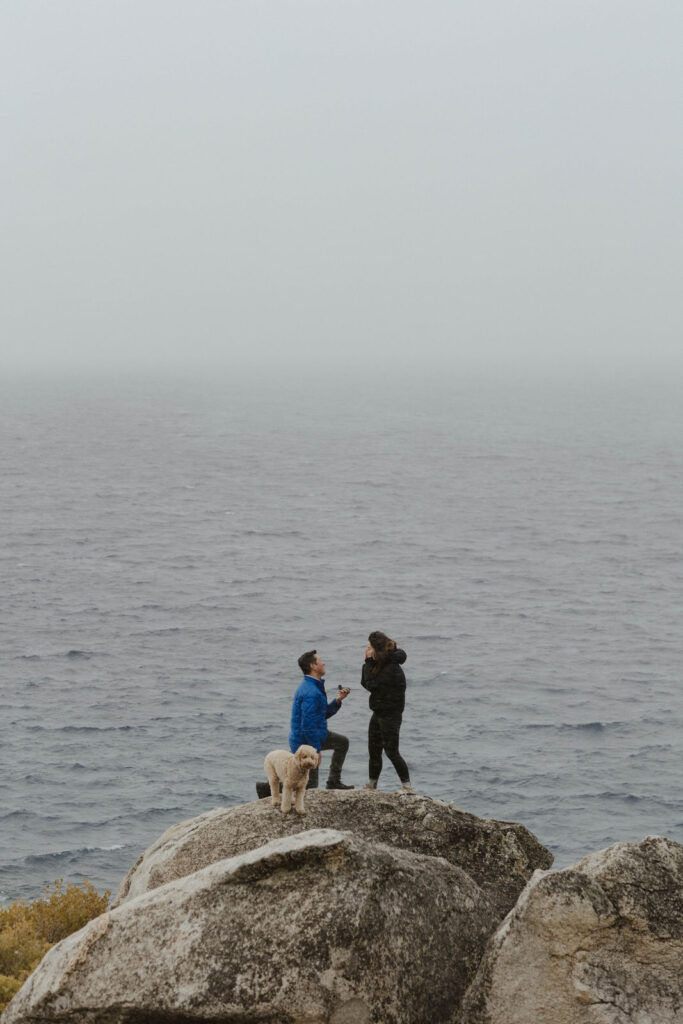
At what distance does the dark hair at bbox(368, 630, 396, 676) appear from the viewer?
15438 mm

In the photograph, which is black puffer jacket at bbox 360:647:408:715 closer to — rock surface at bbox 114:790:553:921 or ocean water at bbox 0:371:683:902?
rock surface at bbox 114:790:553:921

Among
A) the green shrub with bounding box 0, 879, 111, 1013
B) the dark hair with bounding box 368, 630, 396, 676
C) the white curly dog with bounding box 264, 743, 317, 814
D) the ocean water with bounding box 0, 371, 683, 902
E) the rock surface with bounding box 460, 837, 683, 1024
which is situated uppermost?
the dark hair with bounding box 368, 630, 396, 676

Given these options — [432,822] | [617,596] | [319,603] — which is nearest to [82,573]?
[319,603]

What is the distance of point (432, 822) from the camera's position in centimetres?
1457

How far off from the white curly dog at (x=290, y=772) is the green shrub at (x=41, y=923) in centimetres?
805

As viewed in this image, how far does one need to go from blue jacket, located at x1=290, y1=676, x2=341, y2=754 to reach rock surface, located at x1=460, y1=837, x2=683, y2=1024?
13.2ft

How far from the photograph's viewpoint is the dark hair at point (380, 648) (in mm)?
15438

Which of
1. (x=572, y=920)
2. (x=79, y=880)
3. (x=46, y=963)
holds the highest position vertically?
(x=572, y=920)

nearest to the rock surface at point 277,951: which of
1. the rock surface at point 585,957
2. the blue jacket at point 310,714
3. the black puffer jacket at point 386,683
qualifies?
the rock surface at point 585,957

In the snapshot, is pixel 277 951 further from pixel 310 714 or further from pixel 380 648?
pixel 380 648

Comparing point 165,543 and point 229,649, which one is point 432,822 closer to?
point 229,649

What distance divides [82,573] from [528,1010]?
77.4 metres

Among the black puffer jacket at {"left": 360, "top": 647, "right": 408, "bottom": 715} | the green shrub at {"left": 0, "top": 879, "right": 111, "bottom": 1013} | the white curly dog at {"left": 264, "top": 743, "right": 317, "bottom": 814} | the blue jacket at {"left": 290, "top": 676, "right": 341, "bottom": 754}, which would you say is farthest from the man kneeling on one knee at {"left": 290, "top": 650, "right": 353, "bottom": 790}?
the green shrub at {"left": 0, "top": 879, "right": 111, "bottom": 1013}

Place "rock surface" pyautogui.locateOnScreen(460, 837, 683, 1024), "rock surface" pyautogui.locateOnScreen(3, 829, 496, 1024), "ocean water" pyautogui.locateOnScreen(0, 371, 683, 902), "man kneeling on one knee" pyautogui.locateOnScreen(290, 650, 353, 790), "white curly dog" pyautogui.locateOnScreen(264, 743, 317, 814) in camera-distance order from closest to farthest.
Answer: "rock surface" pyautogui.locateOnScreen(3, 829, 496, 1024) < "rock surface" pyautogui.locateOnScreen(460, 837, 683, 1024) < "white curly dog" pyautogui.locateOnScreen(264, 743, 317, 814) < "man kneeling on one knee" pyautogui.locateOnScreen(290, 650, 353, 790) < "ocean water" pyautogui.locateOnScreen(0, 371, 683, 902)
